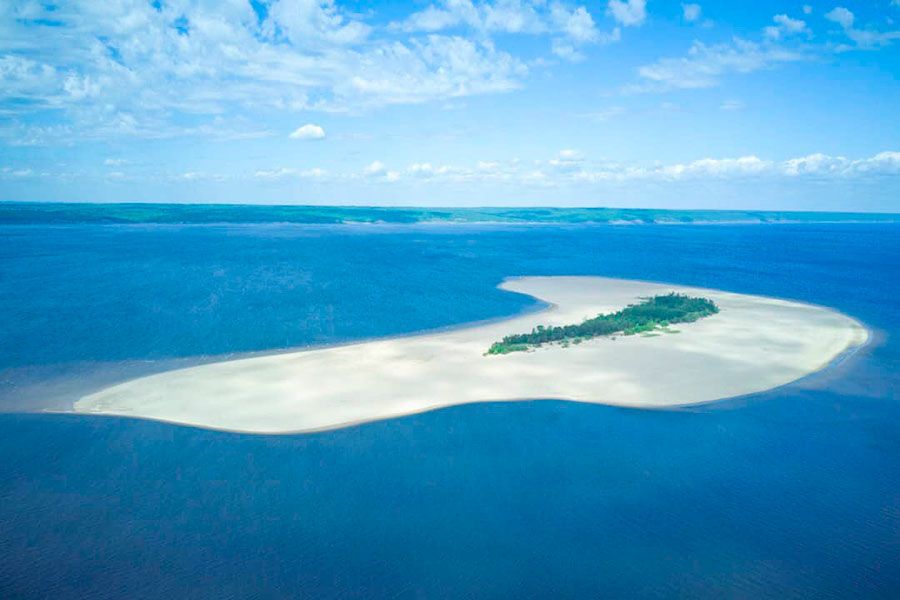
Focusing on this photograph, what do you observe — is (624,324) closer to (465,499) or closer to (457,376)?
(457,376)

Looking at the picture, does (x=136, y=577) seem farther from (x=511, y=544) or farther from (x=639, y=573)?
(x=639, y=573)

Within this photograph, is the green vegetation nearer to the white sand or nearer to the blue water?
the white sand

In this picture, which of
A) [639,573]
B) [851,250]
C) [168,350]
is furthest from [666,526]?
[851,250]

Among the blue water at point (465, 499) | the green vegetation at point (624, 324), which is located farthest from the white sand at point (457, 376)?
the blue water at point (465, 499)

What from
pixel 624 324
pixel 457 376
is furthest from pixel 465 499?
pixel 624 324

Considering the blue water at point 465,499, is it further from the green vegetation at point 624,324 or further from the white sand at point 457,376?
the green vegetation at point 624,324
